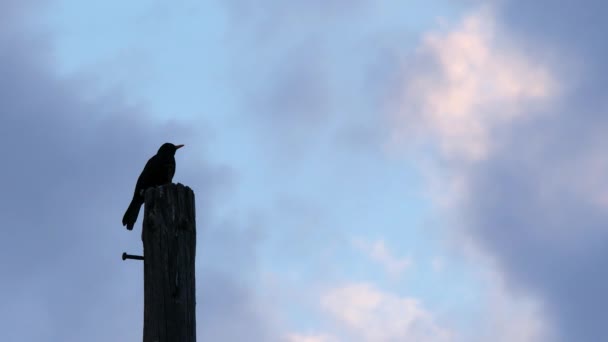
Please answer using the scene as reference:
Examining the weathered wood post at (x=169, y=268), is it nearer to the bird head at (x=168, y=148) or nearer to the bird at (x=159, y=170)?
the bird at (x=159, y=170)

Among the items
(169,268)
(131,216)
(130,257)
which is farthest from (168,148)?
(169,268)

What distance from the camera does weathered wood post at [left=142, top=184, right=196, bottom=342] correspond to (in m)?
5.06

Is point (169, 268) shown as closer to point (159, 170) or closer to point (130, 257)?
point (130, 257)

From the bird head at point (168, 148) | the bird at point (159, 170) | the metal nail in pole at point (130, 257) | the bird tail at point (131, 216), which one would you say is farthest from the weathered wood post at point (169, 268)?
the bird head at point (168, 148)

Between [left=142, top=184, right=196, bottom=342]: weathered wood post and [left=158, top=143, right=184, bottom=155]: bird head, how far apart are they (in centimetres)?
569

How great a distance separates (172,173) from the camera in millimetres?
10922

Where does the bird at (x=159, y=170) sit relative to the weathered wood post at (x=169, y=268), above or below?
above

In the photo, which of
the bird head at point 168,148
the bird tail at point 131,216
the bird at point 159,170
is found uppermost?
the bird head at point 168,148

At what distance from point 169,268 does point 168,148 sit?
627 centimetres

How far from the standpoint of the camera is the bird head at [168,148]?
11146 millimetres

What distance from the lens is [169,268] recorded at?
17.0ft

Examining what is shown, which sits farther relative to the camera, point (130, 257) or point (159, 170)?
point (159, 170)

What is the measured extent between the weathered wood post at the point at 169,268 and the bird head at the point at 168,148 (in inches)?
224

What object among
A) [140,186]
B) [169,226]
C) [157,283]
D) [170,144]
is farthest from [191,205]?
[170,144]
